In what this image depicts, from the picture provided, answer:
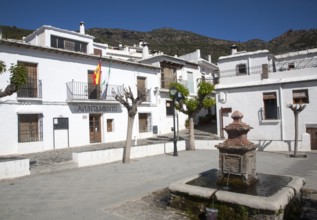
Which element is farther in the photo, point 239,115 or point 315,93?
point 315,93

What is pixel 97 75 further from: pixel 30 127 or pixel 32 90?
pixel 30 127

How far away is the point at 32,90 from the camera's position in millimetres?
16609

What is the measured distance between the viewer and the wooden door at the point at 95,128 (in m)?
19.8

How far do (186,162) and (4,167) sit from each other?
24.8ft

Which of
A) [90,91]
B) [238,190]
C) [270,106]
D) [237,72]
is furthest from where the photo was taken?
[237,72]

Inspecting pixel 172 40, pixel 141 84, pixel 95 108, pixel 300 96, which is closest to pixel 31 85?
pixel 95 108

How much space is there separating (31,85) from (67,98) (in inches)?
96.0

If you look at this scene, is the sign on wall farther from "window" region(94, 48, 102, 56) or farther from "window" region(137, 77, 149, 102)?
"window" region(94, 48, 102, 56)

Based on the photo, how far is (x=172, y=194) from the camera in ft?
21.0

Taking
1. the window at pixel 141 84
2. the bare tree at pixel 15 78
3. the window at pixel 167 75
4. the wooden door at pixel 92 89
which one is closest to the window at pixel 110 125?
the wooden door at pixel 92 89

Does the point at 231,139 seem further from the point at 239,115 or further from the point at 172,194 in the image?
the point at 172,194

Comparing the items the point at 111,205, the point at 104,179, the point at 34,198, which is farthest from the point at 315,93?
the point at 34,198

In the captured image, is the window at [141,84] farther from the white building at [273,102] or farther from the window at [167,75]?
the white building at [273,102]

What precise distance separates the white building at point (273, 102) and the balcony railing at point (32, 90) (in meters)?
12.9
